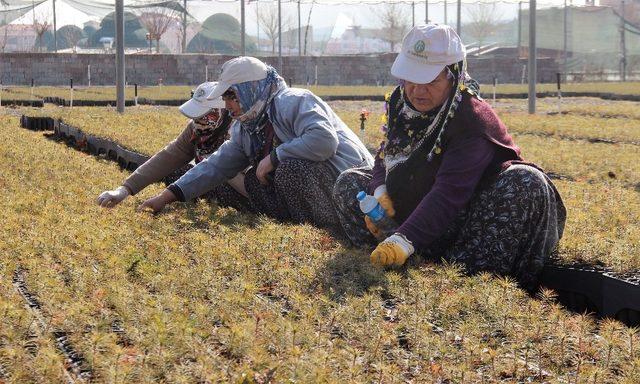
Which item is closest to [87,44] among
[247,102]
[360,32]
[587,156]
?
[360,32]

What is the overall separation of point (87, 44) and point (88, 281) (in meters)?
44.6

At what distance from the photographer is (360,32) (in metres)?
47.5

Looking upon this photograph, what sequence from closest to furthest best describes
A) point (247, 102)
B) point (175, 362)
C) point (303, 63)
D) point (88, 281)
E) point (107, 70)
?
point (175, 362), point (88, 281), point (247, 102), point (107, 70), point (303, 63)

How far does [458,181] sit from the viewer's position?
430 cm

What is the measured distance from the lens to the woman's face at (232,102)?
5.66m

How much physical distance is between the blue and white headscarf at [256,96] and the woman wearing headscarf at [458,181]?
4.02ft

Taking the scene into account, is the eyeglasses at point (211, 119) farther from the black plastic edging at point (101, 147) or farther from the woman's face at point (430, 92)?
the woman's face at point (430, 92)

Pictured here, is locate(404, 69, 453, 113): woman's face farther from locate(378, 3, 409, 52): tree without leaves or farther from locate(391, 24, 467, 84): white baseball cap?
locate(378, 3, 409, 52): tree without leaves

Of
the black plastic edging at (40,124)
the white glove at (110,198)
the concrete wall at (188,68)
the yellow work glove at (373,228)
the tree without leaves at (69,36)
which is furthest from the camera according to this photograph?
the tree without leaves at (69,36)

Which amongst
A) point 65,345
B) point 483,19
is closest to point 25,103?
point 65,345

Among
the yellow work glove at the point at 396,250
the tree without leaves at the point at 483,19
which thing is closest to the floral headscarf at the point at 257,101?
the yellow work glove at the point at 396,250

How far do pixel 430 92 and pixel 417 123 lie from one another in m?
0.22

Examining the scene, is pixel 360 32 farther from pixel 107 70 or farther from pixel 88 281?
pixel 88 281

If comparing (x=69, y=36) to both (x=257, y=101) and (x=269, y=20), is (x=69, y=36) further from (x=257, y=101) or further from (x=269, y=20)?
(x=257, y=101)
